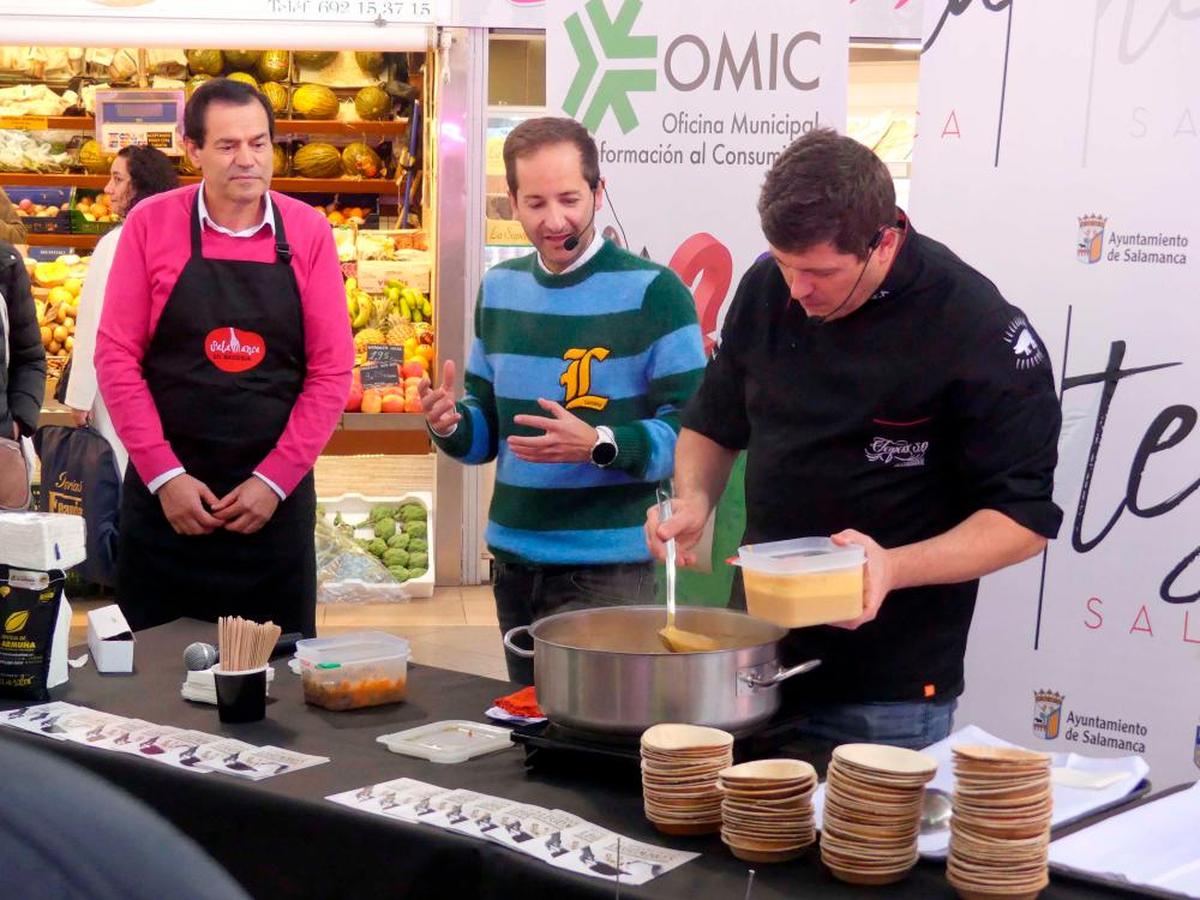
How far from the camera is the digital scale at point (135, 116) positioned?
6797 mm

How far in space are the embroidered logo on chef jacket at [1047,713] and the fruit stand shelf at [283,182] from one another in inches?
216

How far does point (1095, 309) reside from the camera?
136 inches

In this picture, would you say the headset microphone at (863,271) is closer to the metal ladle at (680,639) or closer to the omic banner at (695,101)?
the metal ladle at (680,639)

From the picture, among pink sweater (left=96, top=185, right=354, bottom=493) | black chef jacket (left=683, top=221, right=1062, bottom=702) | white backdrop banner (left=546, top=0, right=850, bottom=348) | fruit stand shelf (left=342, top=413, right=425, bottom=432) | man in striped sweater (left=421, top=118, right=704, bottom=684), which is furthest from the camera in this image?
fruit stand shelf (left=342, top=413, right=425, bottom=432)

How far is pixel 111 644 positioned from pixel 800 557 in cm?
131

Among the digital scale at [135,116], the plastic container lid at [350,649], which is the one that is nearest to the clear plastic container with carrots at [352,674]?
the plastic container lid at [350,649]

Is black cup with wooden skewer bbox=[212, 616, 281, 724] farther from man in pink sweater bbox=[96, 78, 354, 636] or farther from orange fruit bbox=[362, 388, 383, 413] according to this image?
orange fruit bbox=[362, 388, 383, 413]

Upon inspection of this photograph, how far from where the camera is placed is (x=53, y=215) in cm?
782

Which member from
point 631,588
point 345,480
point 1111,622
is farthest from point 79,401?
point 1111,622

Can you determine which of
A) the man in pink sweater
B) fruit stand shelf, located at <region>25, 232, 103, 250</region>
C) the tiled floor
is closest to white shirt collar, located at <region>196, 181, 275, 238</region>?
the man in pink sweater

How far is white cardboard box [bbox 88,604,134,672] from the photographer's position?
258 cm

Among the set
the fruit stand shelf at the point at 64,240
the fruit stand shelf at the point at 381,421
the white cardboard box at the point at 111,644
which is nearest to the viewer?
the white cardboard box at the point at 111,644

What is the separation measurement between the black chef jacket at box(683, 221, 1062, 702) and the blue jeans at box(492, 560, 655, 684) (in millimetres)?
636

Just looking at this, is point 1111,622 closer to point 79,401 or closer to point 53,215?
point 79,401
